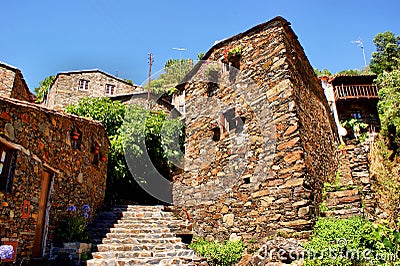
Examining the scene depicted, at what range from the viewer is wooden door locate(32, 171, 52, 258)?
561 centimetres

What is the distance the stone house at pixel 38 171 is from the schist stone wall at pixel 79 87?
15.0m

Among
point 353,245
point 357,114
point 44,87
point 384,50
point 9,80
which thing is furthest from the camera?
point 44,87

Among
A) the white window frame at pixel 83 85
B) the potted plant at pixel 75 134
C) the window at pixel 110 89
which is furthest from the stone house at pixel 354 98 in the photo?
the potted plant at pixel 75 134

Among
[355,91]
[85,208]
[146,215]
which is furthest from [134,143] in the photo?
[355,91]

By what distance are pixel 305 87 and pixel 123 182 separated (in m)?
7.70

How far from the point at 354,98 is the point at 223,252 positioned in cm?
1665

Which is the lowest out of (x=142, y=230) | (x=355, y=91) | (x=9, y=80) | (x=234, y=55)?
(x=142, y=230)

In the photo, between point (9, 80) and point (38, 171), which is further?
point (9, 80)

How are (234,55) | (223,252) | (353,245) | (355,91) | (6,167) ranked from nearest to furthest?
1. (6,167)
2. (353,245)
3. (223,252)
4. (234,55)
5. (355,91)

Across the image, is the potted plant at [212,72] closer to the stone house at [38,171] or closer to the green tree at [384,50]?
the stone house at [38,171]

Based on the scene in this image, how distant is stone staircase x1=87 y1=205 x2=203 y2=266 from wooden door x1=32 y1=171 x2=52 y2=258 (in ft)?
3.09

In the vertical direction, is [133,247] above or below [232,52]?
below

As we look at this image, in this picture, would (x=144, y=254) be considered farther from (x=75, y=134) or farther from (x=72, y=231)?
(x=75, y=134)

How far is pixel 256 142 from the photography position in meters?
7.22
